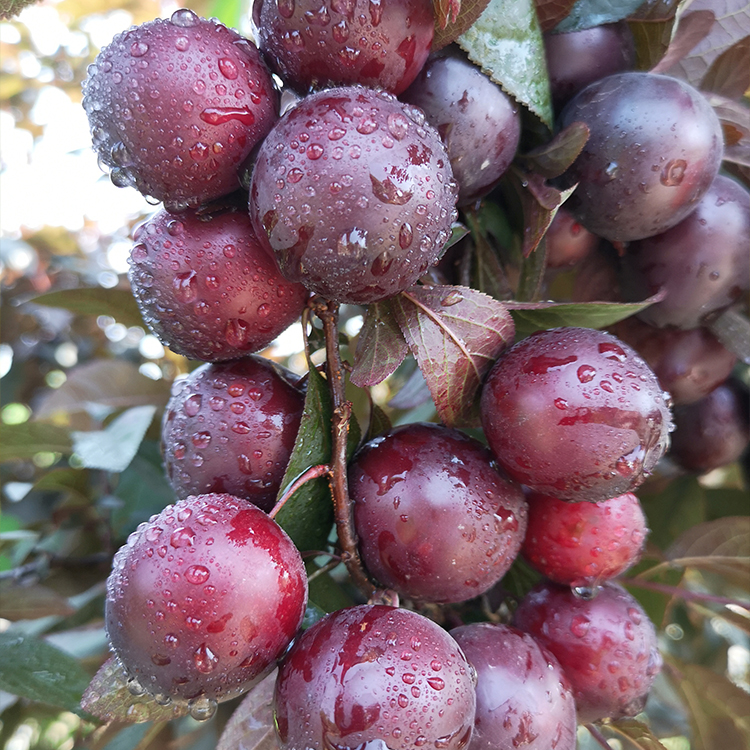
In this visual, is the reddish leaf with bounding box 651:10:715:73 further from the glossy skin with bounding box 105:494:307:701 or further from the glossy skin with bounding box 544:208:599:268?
the glossy skin with bounding box 105:494:307:701

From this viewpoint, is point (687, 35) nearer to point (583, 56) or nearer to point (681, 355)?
point (583, 56)

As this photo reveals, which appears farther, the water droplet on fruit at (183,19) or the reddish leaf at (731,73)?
the reddish leaf at (731,73)

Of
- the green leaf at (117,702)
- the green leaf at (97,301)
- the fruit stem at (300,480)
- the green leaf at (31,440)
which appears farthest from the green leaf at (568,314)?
the green leaf at (31,440)

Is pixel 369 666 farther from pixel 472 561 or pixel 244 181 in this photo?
pixel 244 181

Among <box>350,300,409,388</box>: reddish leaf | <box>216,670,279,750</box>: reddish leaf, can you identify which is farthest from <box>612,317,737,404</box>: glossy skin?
<box>216,670,279,750</box>: reddish leaf

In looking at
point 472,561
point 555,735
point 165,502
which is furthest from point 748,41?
point 165,502

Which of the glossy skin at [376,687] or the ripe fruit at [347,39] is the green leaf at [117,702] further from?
the ripe fruit at [347,39]
